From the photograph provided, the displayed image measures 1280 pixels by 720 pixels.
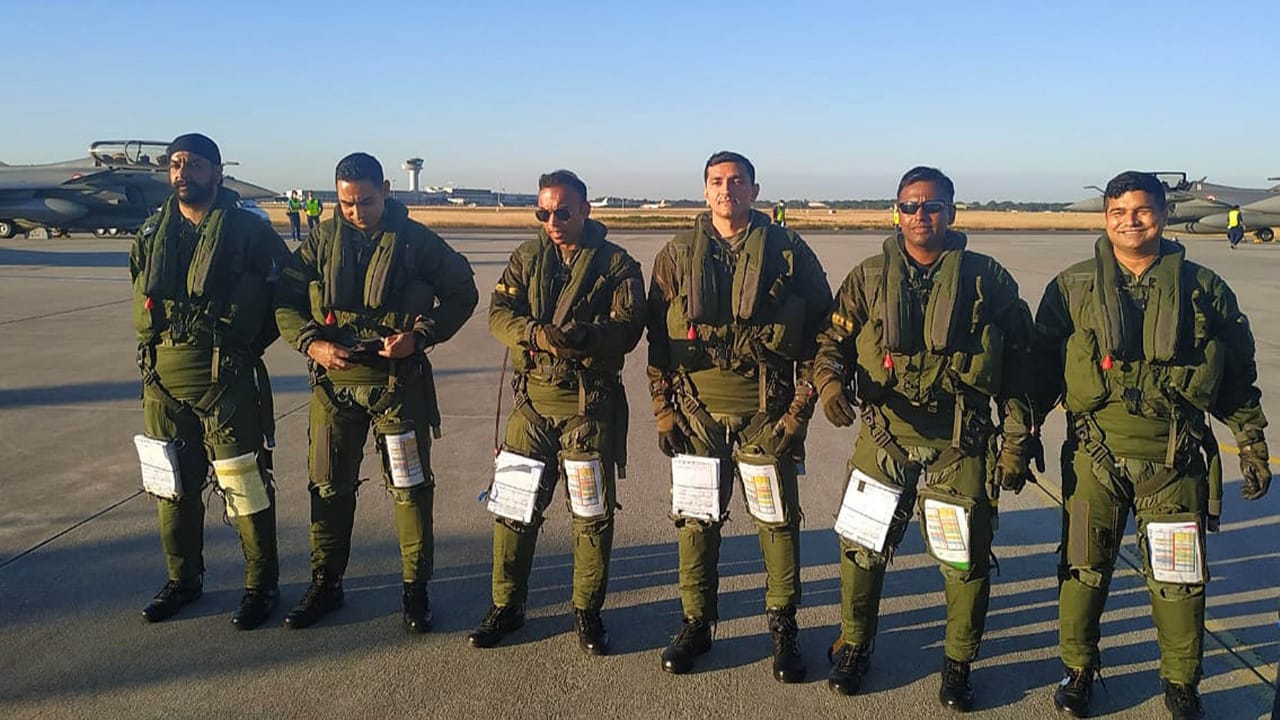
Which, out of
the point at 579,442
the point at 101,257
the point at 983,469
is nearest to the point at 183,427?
the point at 579,442

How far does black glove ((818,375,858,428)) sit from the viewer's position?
3406 mm

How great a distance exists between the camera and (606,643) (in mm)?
3895

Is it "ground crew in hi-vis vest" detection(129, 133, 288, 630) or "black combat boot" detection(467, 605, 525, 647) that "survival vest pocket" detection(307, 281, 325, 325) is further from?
"black combat boot" detection(467, 605, 525, 647)

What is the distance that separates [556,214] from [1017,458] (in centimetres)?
225

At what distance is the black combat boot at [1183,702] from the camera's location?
130 inches

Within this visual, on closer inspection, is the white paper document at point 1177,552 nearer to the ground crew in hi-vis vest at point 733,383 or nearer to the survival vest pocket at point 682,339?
the ground crew in hi-vis vest at point 733,383

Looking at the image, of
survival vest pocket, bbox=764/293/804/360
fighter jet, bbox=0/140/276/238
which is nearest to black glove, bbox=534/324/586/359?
survival vest pocket, bbox=764/293/804/360

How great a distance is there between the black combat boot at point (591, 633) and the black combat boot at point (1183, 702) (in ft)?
7.73

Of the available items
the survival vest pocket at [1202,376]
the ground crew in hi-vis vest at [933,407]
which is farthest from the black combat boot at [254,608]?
the survival vest pocket at [1202,376]

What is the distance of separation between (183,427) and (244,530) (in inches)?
23.2

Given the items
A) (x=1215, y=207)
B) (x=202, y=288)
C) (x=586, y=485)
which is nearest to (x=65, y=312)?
(x=202, y=288)

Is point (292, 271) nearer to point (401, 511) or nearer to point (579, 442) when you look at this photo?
point (401, 511)

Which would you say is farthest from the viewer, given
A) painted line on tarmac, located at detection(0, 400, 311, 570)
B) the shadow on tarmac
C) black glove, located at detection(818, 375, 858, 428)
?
the shadow on tarmac

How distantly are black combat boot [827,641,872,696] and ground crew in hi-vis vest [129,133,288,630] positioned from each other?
2.75 metres
